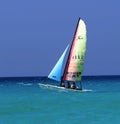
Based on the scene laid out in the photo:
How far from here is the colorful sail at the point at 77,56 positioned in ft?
186

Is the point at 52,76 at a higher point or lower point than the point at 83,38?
lower

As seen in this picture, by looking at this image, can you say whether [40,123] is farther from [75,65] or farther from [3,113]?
[75,65]

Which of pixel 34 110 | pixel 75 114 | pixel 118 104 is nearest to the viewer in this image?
pixel 75 114

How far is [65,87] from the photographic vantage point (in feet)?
185

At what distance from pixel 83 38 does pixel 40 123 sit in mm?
22934

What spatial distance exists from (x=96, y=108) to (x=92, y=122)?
8717mm

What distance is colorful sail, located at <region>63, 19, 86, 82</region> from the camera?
186 ft

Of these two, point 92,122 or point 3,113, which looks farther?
point 3,113

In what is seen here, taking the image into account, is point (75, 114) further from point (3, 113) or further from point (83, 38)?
point (83, 38)

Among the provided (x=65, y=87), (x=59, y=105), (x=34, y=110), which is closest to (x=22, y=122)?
(x=34, y=110)

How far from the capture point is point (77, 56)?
57.2 meters

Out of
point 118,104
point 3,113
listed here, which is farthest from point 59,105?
point 3,113

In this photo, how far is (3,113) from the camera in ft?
133

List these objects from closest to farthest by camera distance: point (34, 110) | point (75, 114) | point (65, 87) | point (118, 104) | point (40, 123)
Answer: point (40, 123) < point (75, 114) < point (34, 110) < point (118, 104) < point (65, 87)
